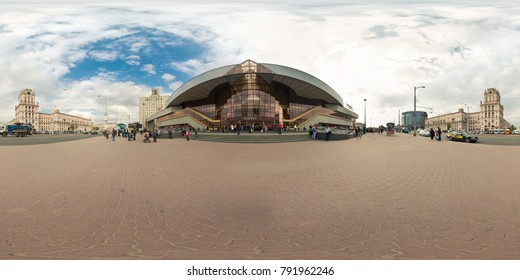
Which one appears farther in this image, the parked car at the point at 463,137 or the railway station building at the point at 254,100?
the railway station building at the point at 254,100

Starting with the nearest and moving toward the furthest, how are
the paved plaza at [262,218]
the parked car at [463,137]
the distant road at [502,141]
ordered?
the paved plaza at [262,218], the distant road at [502,141], the parked car at [463,137]

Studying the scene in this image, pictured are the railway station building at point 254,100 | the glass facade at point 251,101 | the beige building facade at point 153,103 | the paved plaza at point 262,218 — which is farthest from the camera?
the beige building facade at point 153,103

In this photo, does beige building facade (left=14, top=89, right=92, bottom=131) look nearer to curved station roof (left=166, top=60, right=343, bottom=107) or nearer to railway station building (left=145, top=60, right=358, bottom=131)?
railway station building (left=145, top=60, right=358, bottom=131)

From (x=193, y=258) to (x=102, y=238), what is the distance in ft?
4.09

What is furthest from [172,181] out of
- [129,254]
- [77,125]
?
[77,125]

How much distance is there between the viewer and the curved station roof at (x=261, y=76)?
162 ft

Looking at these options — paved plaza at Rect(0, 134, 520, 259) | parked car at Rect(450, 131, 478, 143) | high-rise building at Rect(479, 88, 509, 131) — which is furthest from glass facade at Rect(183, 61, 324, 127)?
high-rise building at Rect(479, 88, 509, 131)

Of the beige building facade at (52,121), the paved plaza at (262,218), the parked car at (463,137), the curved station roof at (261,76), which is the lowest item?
the paved plaza at (262,218)

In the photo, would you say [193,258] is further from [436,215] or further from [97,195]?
[436,215]

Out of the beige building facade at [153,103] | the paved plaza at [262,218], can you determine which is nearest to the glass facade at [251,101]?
the paved plaza at [262,218]

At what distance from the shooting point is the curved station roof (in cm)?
4934

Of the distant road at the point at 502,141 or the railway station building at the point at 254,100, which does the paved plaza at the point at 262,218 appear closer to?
the distant road at the point at 502,141

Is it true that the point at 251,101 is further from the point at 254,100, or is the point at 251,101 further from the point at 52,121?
the point at 52,121

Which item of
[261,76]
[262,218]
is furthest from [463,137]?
[261,76]
